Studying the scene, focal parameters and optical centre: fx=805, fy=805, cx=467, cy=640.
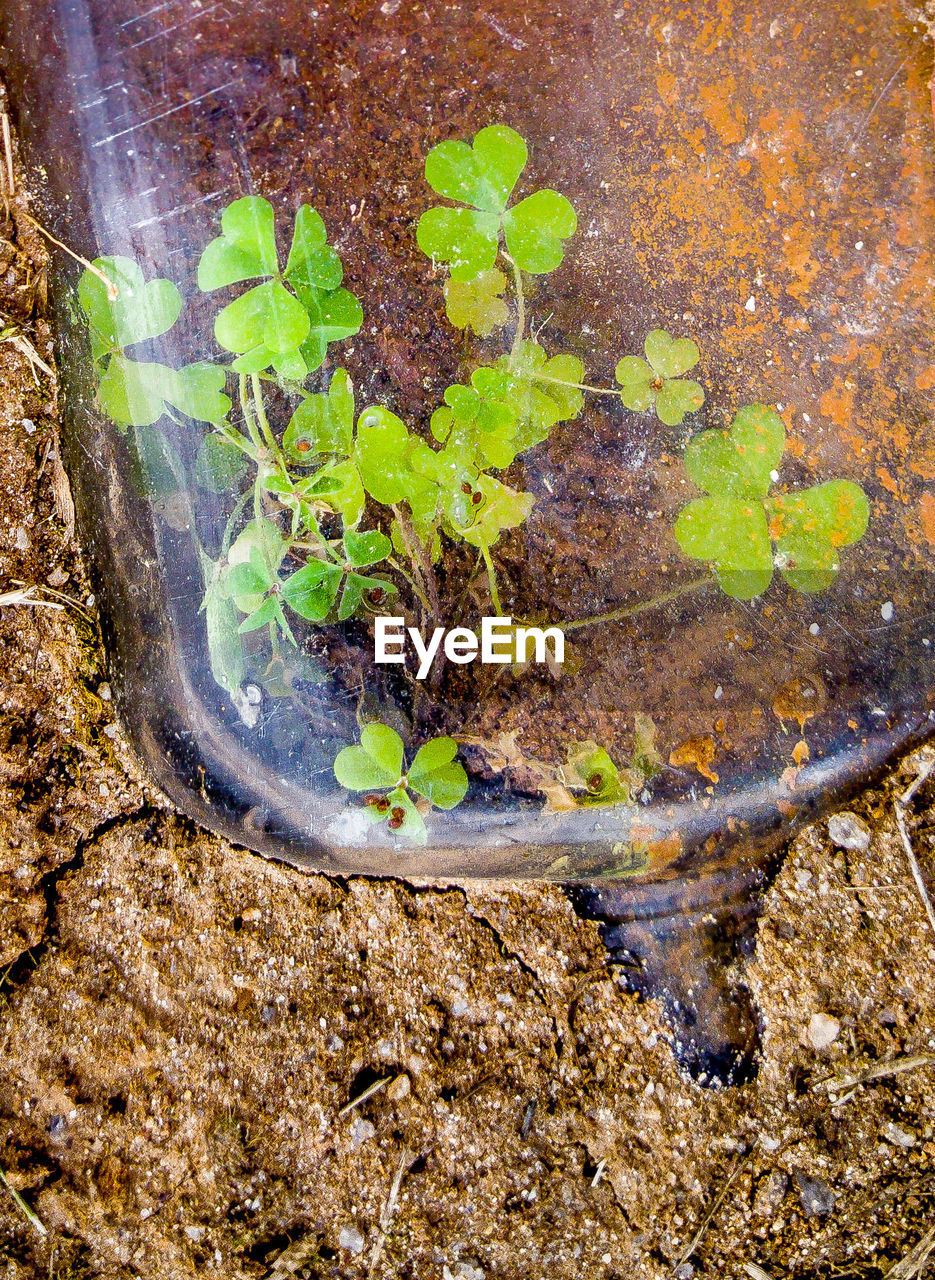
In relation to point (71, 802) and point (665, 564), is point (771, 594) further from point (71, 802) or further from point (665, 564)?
point (71, 802)

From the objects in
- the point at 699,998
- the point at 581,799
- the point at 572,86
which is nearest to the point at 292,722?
the point at 581,799

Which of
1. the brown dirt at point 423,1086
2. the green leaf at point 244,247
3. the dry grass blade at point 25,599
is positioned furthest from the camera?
the dry grass blade at point 25,599

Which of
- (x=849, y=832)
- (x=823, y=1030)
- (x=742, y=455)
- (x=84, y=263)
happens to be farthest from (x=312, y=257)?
(x=823, y=1030)

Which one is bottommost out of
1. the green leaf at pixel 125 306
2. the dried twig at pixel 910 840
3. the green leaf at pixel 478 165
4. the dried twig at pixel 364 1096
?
the dried twig at pixel 364 1096

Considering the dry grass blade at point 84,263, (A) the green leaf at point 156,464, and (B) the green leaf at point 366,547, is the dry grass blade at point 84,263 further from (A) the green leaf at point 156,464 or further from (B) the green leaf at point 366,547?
(B) the green leaf at point 366,547

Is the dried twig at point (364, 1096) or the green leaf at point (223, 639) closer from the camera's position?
the green leaf at point (223, 639)

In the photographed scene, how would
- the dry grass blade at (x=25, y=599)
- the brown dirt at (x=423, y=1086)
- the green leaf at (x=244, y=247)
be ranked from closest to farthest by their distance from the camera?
the green leaf at (x=244, y=247)
the brown dirt at (x=423, y=1086)
the dry grass blade at (x=25, y=599)

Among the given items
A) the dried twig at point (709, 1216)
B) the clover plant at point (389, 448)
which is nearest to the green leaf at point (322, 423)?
the clover plant at point (389, 448)

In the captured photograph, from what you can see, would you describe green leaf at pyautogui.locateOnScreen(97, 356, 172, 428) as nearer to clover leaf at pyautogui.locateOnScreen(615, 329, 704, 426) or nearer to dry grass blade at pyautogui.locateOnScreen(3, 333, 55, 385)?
dry grass blade at pyautogui.locateOnScreen(3, 333, 55, 385)
